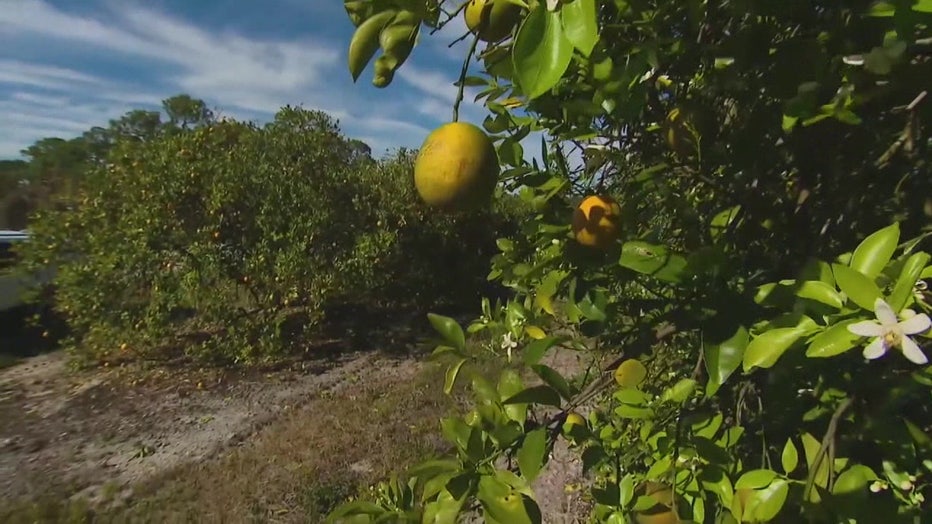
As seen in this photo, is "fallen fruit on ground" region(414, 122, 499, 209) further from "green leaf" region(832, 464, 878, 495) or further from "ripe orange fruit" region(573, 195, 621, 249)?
"green leaf" region(832, 464, 878, 495)

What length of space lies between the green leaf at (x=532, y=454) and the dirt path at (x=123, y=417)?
3453 mm

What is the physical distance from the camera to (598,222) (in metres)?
1.17

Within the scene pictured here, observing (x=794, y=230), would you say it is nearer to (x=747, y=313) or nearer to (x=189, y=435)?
(x=747, y=313)

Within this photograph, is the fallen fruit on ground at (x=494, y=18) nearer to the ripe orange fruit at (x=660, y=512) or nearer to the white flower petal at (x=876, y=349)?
the white flower petal at (x=876, y=349)

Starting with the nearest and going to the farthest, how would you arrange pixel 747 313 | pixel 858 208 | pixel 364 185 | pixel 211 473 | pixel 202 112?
pixel 747 313, pixel 858 208, pixel 211 473, pixel 202 112, pixel 364 185

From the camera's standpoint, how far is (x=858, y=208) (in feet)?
4.09

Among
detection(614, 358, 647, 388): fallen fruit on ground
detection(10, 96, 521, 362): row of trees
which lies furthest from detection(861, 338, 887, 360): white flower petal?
detection(10, 96, 521, 362): row of trees

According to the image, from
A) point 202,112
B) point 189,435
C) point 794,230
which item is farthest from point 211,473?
point 202,112

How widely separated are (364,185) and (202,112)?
5.81ft

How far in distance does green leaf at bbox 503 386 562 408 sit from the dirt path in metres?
3.45

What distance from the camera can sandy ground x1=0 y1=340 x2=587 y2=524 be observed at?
3809 millimetres

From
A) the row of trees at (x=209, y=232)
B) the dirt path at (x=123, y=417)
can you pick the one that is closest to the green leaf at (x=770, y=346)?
the dirt path at (x=123, y=417)

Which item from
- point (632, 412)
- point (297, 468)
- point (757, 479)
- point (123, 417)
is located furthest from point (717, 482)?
point (123, 417)

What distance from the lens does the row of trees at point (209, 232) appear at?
5977mm
